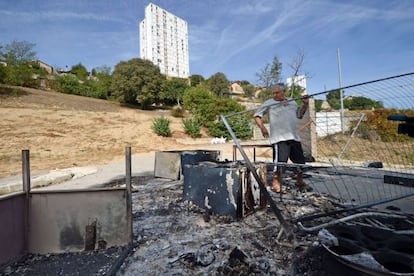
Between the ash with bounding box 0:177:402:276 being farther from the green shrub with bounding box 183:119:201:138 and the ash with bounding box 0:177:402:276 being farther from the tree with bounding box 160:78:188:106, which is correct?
the tree with bounding box 160:78:188:106

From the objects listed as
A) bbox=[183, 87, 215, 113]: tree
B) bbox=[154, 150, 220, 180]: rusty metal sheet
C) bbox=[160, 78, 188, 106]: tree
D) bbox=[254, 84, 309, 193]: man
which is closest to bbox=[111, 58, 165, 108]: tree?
bbox=[160, 78, 188, 106]: tree

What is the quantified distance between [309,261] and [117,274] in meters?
1.30

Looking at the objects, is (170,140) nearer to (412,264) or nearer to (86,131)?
(86,131)

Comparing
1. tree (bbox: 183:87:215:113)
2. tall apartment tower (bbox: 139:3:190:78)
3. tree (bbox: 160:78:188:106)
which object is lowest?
tree (bbox: 183:87:215:113)

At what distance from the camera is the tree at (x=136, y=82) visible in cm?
2408

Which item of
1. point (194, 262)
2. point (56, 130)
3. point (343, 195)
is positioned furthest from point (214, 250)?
point (56, 130)

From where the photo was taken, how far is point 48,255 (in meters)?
2.03

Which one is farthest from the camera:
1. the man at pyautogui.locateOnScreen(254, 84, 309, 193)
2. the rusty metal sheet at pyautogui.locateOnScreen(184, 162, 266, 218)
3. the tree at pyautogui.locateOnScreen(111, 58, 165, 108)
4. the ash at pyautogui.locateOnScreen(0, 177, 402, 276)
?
the tree at pyautogui.locateOnScreen(111, 58, 165, 108)

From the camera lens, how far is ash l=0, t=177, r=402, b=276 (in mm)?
1704

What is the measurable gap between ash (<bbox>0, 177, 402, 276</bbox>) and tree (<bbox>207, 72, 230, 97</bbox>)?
119ft

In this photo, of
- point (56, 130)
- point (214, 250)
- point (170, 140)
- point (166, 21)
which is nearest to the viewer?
point (214, 250)

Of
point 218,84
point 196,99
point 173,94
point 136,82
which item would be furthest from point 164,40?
point 196,99

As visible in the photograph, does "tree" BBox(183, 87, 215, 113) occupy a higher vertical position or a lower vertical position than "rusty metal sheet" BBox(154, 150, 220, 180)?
higher

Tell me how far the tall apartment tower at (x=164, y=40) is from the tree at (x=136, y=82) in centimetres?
3972
